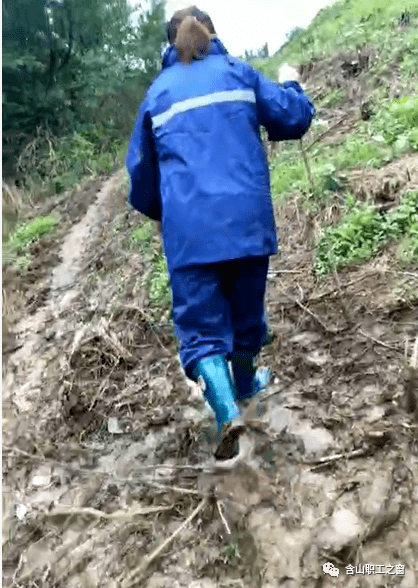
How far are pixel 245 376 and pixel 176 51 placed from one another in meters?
1.34

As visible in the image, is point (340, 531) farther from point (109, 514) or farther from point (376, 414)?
point (109, 514)

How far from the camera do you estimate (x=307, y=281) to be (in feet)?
12.2

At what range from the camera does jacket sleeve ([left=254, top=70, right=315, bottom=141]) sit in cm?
235

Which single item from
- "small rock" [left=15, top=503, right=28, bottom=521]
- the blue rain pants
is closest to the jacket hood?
the blue rain pants

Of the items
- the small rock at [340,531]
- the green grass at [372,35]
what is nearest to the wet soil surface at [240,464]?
the small rock at [340,531]

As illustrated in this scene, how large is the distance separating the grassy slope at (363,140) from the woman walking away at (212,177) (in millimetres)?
1373

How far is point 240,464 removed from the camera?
7.84ft

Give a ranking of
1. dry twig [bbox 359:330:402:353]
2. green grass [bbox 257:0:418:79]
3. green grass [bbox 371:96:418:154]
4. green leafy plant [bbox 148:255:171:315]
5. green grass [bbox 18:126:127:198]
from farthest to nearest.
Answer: green grass [bbox 18:126:127:198]
green grass [bbox 257:0:418:79]
green grass [bbox 371:96:418:154]
green leafy plant [bbox 148:255:171:315]
dry twig [bbox 359:330:402:353]

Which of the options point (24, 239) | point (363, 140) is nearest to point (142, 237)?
point (363, 140)

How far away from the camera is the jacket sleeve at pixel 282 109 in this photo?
2346 mm

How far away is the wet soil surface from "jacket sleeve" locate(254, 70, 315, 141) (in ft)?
3.38

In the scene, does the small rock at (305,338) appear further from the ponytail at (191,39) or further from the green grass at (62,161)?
the green grass at (62,161)

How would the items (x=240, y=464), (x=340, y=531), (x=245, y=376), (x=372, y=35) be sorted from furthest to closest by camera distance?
(x=372, y=35) → (x=245, y=376) → (x=240, y=464) → (x=340, y=531)

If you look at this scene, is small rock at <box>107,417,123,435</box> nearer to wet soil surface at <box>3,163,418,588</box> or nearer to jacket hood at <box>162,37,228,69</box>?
wet soil surface at <box>3,163,418,588</box>
